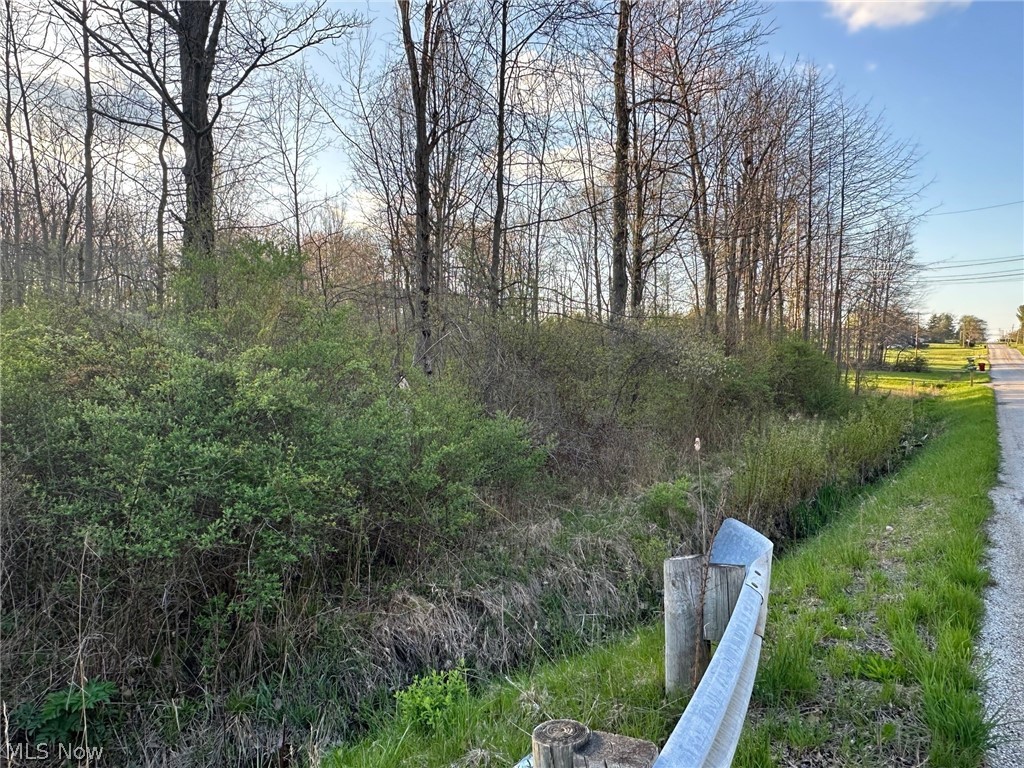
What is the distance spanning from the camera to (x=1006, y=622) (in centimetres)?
374

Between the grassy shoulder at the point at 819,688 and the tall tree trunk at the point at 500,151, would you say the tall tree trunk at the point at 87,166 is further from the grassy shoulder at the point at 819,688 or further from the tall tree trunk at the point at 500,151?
the grassy shoulder at the point at 819,688

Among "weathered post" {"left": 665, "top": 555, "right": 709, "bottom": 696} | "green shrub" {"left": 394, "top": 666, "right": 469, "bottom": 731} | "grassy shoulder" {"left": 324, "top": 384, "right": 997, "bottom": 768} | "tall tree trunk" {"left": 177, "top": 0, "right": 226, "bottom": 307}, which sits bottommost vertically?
"green shrub" {"left": 394, "top": 666, "right": 469, "bottom": 731}

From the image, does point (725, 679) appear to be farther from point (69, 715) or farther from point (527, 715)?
point (69, 715)

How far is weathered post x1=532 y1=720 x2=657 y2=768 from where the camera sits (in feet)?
5.01

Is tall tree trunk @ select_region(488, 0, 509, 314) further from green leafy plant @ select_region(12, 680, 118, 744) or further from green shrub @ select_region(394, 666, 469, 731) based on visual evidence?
green leafy plant @ select_region(12, 680, 118, 744)

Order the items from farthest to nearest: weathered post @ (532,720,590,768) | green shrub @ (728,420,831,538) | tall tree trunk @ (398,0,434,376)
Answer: tall tree trunk @ (398,0,434,376) < green shrub @ (728,420,831,538) < weathered post @ (532,720,590,768)

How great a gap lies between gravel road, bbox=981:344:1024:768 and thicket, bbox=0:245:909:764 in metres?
1.61

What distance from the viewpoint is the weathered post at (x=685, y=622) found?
2.51 meters

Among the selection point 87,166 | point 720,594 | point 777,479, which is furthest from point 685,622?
point 87,166

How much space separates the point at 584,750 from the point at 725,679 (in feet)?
1.68

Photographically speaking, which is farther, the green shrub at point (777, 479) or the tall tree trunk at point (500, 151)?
the tall tree trunk at point (500, 151)

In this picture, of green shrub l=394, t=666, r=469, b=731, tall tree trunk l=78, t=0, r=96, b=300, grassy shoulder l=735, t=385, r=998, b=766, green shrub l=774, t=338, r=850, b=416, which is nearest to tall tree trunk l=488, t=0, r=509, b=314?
tall tree trunk l=78, t=0, r=96, b=300

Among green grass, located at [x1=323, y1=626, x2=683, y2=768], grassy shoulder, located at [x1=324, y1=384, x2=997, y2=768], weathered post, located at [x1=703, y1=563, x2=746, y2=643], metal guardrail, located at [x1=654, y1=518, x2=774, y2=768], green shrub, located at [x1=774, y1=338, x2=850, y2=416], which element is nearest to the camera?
metal guardrail, located at [x1=654, y1=518, x2=774, y2=768]

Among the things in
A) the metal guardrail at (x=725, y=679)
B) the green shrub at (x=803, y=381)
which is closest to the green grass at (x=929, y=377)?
the green shrub at (x=803, y=381)
